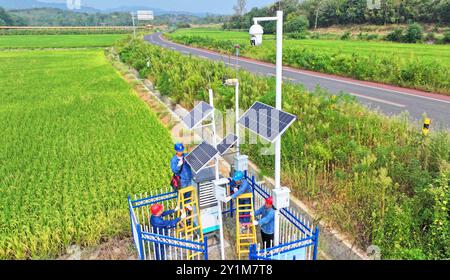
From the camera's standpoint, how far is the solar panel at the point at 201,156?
4.88m

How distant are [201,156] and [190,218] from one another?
4.02 ft

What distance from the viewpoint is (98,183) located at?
7.41m

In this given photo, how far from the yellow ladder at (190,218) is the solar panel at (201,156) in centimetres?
45

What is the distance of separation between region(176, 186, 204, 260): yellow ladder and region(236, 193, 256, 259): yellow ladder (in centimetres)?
63

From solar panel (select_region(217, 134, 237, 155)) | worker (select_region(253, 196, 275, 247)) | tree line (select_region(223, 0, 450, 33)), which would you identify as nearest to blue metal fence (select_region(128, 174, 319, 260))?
worker (select_region(253, 196, 275, 247))

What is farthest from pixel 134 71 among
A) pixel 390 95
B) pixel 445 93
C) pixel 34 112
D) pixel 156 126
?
pixel 445 93

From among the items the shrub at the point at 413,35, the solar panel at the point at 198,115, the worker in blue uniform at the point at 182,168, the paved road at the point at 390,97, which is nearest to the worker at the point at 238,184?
the worker in blue uniform at the point at 182,168

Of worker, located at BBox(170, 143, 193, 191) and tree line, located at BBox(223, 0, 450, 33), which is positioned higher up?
tree line, located at BBox(223, 0, 450, 33)

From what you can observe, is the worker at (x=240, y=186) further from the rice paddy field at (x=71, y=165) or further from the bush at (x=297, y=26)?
the bush at (x=297, y=26)

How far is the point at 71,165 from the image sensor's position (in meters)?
8.63

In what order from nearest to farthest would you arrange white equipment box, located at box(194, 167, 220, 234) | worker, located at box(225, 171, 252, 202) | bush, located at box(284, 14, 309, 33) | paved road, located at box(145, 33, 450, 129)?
worker, located at box(225, 171, 252, 202), white equipment box, located at box(194, 167, 220, 234), paved road, located at box(145, 33, 450, 129), bush, located at box(284, 14, 309, 33)

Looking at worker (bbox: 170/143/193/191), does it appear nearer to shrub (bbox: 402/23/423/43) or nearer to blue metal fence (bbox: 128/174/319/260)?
blue metal fence (bbox: 128/174/319/260)

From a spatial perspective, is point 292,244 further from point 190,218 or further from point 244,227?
point 190,218

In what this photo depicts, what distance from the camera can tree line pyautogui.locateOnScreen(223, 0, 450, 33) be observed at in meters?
44.7
